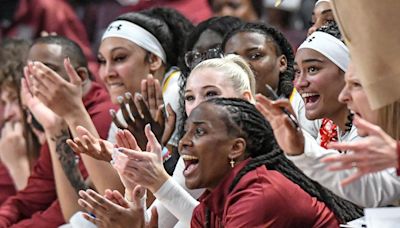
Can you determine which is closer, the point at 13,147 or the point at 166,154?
the point at 166,154

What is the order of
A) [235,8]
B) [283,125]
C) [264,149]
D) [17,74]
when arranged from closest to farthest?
[283,125]
[264,149]
[17,74]
[235,8]

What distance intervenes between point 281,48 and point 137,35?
2.73ft

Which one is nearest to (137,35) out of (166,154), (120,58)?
(120,58)

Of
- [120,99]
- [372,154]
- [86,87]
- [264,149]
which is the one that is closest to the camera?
[372,154]

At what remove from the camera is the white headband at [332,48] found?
3928 millimetres

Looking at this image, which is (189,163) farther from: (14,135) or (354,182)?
(14,135)

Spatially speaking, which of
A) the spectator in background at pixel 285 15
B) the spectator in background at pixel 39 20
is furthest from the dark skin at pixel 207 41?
the spectator in background at pixel 39 20

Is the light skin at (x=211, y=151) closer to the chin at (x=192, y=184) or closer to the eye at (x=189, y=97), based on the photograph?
the chin at (x=192, y=184)

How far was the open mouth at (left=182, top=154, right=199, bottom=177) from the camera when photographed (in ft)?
11.8

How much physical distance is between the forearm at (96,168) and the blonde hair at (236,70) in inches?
23.7

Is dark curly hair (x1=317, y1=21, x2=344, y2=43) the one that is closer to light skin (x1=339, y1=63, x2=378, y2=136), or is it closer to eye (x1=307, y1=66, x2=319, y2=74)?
eye (x1=307, y1=66, x2=319, y2=74)

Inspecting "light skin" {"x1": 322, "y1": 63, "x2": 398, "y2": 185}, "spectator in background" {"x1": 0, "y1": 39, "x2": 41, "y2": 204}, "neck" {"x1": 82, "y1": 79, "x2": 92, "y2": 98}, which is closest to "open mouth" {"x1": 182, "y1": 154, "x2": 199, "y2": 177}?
"light skin" {"x1": 322, "y1": 63, "x2": 398, "y2": 185}

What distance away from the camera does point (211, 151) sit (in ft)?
11.7

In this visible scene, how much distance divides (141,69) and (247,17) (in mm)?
1605
